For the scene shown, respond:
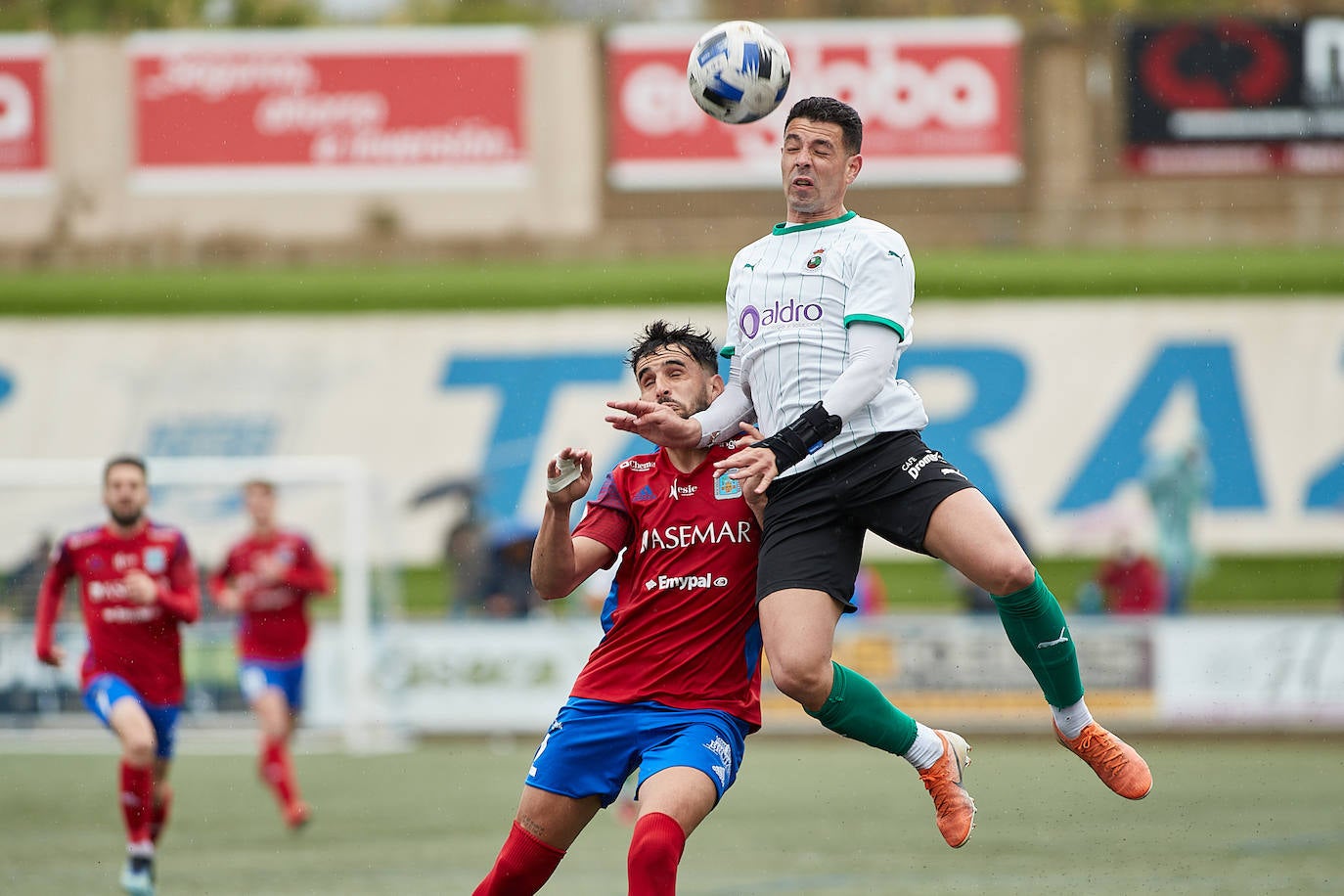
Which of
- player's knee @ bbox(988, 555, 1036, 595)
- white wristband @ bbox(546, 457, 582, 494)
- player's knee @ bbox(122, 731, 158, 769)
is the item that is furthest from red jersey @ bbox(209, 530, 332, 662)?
player's knee @ bbox(988, 555, 1036, 595)

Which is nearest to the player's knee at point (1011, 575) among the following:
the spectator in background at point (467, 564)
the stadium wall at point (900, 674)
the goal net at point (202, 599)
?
the stadium wall at point (900, 674)

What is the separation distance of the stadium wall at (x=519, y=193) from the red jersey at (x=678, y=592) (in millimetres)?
17538

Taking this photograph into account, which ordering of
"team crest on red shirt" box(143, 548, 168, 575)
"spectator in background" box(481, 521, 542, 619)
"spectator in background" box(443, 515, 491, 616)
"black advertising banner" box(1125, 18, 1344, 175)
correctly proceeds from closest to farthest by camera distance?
"team crest on red shirt" box(143, 548, 168, 575)
"spectator in background" box(481, 521, 542, 619)
"spectator in background" box(443, 515, 491, 616)
"black advertising banner" box(1125, 18, 1344, 175)

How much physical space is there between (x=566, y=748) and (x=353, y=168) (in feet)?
62.3

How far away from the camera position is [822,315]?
5.33m

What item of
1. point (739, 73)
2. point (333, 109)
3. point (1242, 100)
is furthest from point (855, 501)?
point (333, 109)

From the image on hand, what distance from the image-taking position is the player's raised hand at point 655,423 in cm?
489

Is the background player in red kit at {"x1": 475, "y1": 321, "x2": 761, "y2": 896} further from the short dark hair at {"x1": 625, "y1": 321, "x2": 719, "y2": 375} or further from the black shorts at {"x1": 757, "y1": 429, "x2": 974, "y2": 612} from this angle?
the black shorts at {"x1": 757, "y1": 429, "x2": 974, "y2": 612}

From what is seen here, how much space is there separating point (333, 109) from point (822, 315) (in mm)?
18748

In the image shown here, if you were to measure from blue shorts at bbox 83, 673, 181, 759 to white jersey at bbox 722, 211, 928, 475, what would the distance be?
4667 mm

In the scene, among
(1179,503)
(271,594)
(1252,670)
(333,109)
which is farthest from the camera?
(333,109)

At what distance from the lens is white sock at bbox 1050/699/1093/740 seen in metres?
5.70

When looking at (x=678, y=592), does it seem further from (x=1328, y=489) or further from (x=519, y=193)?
(x=519, y=193)

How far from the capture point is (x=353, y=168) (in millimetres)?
22969
